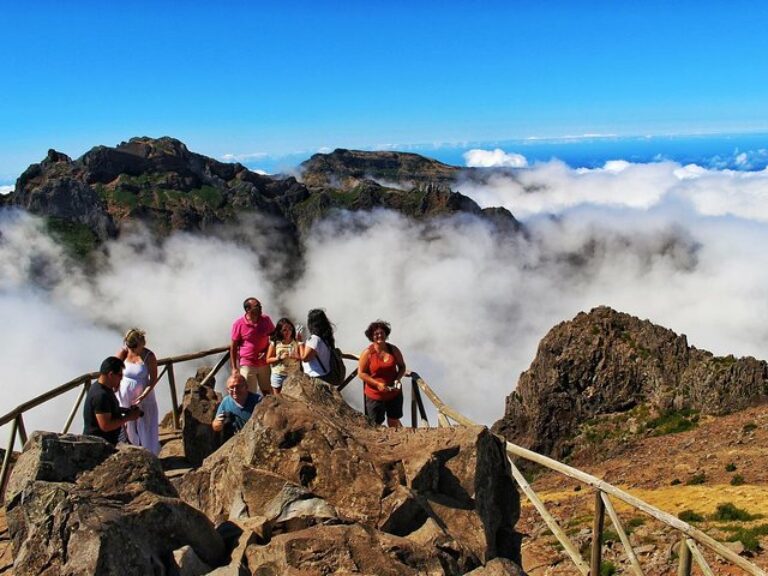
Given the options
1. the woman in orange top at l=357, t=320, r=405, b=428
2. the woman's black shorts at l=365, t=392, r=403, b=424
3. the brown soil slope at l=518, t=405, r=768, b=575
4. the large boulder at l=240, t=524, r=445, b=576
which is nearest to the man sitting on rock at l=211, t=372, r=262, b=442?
the woman in orange top at l=357, t=320, r=405, b=428

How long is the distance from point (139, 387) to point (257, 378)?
133 inches

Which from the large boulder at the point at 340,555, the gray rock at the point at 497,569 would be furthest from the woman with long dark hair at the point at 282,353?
the gray rock at the point at 497,569

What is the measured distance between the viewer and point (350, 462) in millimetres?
9555

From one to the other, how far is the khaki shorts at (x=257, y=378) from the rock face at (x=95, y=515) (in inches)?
238

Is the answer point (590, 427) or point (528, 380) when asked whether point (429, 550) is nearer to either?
point (590, 427)

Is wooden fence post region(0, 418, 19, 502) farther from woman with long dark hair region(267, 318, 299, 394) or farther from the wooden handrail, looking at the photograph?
woman with long dark hair region(267, 318, 299, 394)

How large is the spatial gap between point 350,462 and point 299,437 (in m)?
0.89

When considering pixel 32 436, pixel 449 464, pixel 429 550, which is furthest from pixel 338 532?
Result: pixel 32 436

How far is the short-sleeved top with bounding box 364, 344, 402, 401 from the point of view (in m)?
14.2

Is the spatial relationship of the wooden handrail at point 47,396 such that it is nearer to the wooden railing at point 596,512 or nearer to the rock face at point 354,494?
the wooden railing at point 596,512

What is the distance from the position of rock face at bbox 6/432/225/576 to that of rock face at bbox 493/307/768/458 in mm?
62020

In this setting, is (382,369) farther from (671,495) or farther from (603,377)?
(603,377)

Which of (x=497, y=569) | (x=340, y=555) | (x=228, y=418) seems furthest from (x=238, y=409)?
(x=497, y=569)

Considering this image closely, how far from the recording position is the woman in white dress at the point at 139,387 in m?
12.8
